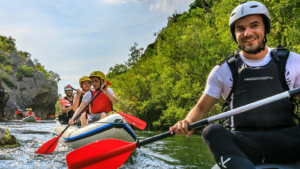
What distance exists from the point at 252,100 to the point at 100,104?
5.02 m

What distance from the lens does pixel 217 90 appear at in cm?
197

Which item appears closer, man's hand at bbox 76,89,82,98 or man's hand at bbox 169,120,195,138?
man's hand at bbox 169,120,195,138

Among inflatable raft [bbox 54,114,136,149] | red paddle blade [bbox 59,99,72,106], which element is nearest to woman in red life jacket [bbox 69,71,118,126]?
inflatable raft [bbox 54,114,136,149]

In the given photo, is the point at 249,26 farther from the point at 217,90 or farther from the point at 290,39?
the point at 290,39

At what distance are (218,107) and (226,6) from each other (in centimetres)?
367


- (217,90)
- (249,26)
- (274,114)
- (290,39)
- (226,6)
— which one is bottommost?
(274,114)

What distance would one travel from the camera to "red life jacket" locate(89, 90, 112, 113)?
251 inches

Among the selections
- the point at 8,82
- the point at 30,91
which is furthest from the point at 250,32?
the point at 30,91

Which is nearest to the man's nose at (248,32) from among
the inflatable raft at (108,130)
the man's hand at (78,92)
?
the inflatable raft at (108,130)

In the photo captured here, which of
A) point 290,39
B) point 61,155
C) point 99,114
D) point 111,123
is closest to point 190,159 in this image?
point 111,123

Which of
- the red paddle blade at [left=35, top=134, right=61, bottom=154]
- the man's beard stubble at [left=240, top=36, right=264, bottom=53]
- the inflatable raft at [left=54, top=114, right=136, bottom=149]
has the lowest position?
the red paddle blade at [left=35, top=134, right=61, bottom=154]

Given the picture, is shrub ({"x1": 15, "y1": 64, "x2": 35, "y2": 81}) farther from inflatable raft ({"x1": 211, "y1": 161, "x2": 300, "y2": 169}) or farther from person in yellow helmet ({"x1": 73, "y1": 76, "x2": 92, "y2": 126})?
inflatable raft ({"x1": 211, "y1": 161, "x2": 300, "y2": 169})

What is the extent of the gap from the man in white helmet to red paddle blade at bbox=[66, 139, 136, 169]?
3.05 feet

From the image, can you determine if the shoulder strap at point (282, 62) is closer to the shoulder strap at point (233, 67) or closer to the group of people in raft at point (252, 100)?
the group of people in raft at point (252, 100)
